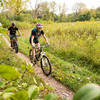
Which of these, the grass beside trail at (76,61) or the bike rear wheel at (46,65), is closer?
the grass beside trail at (76,61)

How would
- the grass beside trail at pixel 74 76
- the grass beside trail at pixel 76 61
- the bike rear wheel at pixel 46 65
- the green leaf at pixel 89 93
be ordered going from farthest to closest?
the bike rear wheel at pixel 46 65 → the grass beside trail at pixel 76 61 → the grass beside trail at pixel 74 76 → the green leaf at pixel 89 93

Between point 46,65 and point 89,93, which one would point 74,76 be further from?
point 89,93

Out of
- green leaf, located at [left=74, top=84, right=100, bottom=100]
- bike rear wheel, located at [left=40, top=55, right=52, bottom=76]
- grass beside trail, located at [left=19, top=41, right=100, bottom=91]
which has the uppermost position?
green leaf, located at [left=74, top=84, right=100, bottom=100]

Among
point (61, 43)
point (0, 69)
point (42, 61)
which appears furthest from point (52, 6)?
point (0, 69)

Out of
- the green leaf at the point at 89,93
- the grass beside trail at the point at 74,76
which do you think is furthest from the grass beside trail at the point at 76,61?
the green leaf at the point at 89,93

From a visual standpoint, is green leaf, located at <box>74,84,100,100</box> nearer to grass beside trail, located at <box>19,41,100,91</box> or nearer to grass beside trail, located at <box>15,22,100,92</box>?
grass beside trail, located at <box>15,22,100,92</box>

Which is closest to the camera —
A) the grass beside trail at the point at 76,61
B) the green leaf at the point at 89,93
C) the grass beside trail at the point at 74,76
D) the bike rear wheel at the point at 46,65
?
the green leaf at the point at 89,93

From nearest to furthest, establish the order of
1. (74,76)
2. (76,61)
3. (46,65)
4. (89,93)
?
(89,93) → (74,76) → (46,65) → (76,61)

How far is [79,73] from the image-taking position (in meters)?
4.10

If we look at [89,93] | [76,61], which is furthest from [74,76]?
[89,93]

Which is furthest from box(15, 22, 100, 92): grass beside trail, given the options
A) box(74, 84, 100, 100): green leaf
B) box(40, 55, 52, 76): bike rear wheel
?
box(74, 84, 100, 100): green leaf

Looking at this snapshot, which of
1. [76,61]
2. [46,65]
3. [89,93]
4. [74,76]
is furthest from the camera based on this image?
[76,61]

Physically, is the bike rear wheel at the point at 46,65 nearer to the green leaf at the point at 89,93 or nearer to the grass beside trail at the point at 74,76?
the grass beside trail at the point at 74,76

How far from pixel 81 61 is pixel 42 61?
1879 mm
